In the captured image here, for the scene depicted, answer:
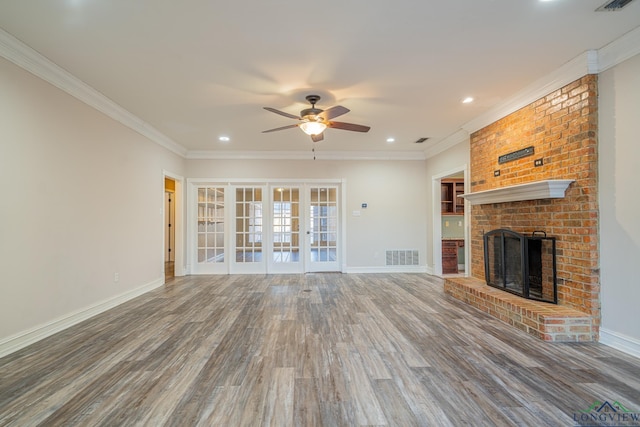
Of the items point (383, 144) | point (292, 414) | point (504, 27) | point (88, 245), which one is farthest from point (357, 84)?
point (88, 245)

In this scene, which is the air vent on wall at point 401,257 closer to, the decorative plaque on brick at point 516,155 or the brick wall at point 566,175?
the brick wall at point 566,175

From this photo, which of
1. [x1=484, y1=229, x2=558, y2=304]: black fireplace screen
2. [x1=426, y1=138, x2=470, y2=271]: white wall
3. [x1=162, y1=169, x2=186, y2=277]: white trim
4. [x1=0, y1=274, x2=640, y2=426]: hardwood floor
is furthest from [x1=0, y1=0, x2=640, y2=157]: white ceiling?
[x1=0, y1=274, x2=640, y2=426]: hardwood floor

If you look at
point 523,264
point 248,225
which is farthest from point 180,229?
point 523,264

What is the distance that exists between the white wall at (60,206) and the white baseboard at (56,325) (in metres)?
0.03

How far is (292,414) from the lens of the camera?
5.80 ft

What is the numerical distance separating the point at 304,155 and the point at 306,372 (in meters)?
4.86

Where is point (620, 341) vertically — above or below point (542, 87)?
below

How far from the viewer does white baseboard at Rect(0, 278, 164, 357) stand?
2.55 m

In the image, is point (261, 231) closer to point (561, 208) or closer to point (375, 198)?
point (375, 198)

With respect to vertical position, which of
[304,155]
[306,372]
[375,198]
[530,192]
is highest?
[304,155]

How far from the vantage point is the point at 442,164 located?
5832 millimetres

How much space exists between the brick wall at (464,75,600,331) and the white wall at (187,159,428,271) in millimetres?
2507

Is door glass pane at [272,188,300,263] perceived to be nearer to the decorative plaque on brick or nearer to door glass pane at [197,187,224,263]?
door glass pane at [197,187,224,263]

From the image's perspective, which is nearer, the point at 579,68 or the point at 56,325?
the point at 579,68
